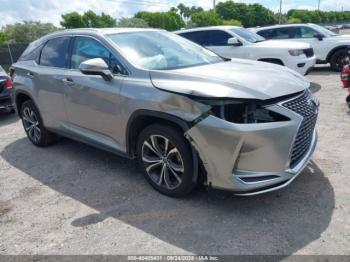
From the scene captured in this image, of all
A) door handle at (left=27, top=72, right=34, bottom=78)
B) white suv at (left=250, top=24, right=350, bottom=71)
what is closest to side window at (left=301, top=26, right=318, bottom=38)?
white suv at (left=250, top=24, right=350, bottom=71)

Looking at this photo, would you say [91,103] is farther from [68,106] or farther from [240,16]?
[240,16]

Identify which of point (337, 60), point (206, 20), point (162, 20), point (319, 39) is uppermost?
point (162, 20)

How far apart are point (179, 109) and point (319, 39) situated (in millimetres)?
10253

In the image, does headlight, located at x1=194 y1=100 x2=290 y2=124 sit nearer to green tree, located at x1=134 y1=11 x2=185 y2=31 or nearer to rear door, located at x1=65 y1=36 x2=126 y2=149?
rear door, located at x1=65 y1=36 x2=126 y2=149

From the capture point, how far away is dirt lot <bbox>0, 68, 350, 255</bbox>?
313cm

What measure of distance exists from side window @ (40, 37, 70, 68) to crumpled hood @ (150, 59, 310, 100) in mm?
1858

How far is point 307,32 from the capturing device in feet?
40.7

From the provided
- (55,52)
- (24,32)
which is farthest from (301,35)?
(24,32)

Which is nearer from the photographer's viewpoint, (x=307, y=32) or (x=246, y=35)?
(x=246, y=35)

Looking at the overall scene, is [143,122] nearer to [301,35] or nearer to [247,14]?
[301,35]

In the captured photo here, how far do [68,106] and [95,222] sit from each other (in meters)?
1.87

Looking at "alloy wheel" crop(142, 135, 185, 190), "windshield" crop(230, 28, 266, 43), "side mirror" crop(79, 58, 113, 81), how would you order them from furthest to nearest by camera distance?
1. "windshield" crop(230, 28, 266, 43)
2. "side mirror" crop(79, 58, 113, 81)
3. "alloy wheel" crop(142, 135, 185, 190)

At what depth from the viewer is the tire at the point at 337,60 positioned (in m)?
11.8

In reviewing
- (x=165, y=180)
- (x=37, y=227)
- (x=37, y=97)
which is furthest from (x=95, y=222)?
(x=37, y=97)
